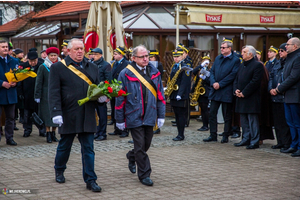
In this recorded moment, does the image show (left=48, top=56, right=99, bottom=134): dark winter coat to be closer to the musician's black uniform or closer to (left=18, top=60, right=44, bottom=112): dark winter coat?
the musician's black uniform

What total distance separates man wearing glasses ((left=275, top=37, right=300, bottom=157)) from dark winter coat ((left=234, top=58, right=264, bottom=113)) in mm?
508

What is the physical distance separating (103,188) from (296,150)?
4.28 metres

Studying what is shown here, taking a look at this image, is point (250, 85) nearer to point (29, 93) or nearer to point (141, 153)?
point (141, 153)

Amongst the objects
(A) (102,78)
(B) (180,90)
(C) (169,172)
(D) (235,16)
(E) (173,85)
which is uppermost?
(D) (235,16)

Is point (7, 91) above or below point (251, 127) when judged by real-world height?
above

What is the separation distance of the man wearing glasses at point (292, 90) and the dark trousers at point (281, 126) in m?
0.30

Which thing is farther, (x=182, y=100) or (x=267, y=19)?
(x=267, y=19)

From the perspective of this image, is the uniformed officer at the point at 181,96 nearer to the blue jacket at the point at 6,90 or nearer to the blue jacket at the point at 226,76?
the blue jacket at the point at 226,76

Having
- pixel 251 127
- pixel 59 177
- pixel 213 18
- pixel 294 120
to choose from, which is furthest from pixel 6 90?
pixel 213 18

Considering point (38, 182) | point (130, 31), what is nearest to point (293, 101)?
point (38, 182)

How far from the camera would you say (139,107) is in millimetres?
6051

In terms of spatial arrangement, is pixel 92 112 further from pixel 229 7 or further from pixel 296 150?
pixel 229 7

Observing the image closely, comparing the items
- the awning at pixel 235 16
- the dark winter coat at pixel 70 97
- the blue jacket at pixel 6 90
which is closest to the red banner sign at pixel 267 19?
the awning at pixel 235 16

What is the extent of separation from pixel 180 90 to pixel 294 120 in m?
2.65
